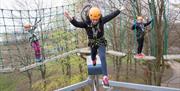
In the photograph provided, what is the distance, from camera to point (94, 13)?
452 centimetres

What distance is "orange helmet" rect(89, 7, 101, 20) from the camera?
4.51m

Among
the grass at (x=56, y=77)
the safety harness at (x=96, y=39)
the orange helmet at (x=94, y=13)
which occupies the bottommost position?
the grass at (x=56, y=77)

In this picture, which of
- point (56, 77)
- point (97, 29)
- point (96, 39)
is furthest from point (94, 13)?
point (56, 77)

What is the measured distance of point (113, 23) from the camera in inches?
586

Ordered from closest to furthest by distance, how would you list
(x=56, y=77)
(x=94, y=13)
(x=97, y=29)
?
(x=94, y=13), (x=97, y=29), (x=56, y=77)

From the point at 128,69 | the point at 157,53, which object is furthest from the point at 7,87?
the point at 157,53

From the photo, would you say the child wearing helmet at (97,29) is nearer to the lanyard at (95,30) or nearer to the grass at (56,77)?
the lanyard at (95,30)

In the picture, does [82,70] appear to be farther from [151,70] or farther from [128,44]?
[151,70]

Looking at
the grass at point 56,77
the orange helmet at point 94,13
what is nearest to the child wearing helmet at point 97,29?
the orange helmet at point 94,13

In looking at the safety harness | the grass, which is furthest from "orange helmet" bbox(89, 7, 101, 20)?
the grass

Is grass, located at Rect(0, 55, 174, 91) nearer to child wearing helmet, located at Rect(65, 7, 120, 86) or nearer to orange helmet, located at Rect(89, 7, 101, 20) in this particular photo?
child wearing helmet, located at Rect(65, 7, 120, 86)

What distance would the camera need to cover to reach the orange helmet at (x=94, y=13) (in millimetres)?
4512

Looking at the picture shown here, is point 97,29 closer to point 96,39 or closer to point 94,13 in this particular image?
point 96,39

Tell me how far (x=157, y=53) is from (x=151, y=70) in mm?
2544
